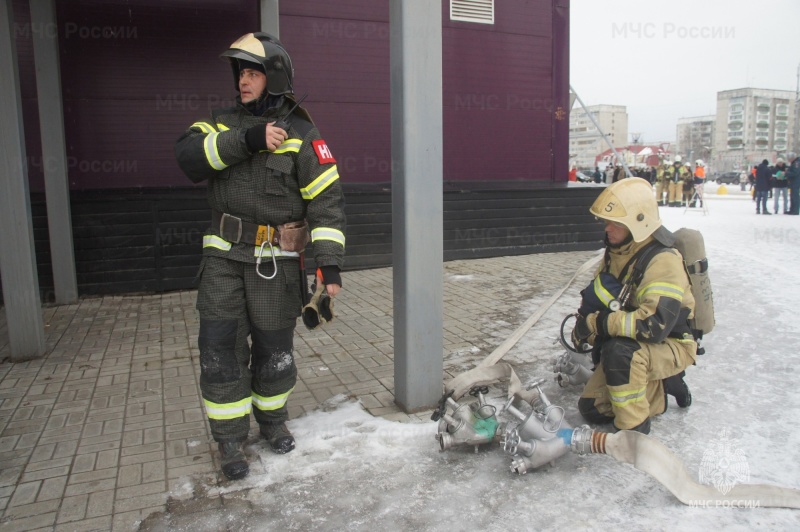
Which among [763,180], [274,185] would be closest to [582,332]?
[274,185]

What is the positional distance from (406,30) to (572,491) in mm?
2692

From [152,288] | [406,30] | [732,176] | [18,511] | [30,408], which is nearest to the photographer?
[18,511]

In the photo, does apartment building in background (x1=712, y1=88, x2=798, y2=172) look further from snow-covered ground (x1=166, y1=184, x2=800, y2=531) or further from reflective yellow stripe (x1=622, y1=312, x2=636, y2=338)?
reflective yellow stripe (x1=622, y1=312, x2=636, y2=338)

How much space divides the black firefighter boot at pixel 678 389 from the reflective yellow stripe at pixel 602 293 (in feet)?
2.16

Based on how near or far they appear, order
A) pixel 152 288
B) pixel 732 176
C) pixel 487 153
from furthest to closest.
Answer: pixel 732 176, pixel 487 153, pixel 152 288

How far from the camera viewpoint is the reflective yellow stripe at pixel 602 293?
361 cm

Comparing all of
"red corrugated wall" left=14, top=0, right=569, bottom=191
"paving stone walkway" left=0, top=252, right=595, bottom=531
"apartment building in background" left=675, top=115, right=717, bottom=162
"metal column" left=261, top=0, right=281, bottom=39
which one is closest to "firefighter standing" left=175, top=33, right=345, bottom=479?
"paving stone walkway" left=0, top=252, right=595, bottom=531

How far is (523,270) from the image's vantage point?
907 centimetres

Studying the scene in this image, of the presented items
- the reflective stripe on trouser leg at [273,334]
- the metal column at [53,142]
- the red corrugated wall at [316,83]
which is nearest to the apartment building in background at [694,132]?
the red corrugated wall at [316,83]

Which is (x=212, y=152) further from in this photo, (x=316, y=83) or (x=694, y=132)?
(x=694, y=132)

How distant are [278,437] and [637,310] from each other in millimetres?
2108

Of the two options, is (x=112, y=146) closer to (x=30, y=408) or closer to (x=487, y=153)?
(x=30, y=408)

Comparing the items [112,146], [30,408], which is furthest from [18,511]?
[112,146]

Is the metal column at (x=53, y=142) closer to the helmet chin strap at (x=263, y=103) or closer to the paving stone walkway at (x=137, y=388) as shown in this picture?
the paving stone walkway at (x=137, y=388)
